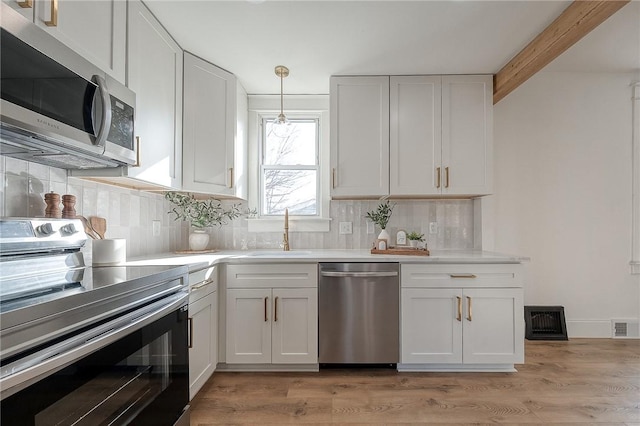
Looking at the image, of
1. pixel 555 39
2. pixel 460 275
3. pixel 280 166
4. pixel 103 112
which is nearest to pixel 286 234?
pixel 280 166

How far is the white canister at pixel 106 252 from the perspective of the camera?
5.08ft

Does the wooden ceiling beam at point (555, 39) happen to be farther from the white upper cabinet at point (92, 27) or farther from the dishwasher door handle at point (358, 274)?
the white upper cabinet at point (92, 27)

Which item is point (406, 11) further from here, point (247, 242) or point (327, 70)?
point (247, 242)

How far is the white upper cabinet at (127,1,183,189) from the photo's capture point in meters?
1.76

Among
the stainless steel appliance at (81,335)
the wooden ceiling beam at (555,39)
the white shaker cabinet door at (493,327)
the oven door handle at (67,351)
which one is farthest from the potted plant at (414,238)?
the oven door handle at (67,351)

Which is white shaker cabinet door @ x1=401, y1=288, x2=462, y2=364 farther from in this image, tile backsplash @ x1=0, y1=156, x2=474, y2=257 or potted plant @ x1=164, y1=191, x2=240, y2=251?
potted plant @ x1=164, y1=191, x2=240, y2=251

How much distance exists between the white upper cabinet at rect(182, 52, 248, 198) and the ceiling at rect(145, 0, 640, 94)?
0.13 metres

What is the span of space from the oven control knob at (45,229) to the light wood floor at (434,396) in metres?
1.27

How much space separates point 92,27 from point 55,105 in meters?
Result: 0.53

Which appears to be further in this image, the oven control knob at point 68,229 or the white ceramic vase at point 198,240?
the white ceramic vase at point 198,240

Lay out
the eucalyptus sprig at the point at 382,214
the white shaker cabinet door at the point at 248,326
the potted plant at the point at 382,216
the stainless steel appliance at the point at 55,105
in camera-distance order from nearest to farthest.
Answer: the stainless steel appliance at the point at 55,105 → the white shaker cabinet door at the point at 248,326 → the potted plant at the point at 382,216 → the eucalyptus sprig at the point at 382,214

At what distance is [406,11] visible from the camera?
6.25 ft

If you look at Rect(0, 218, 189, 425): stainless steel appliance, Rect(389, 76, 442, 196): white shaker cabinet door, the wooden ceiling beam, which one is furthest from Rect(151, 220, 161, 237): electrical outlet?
the wooden ceiling beam

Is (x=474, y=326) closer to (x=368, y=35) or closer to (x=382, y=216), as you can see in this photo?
(x=382, y=216)
